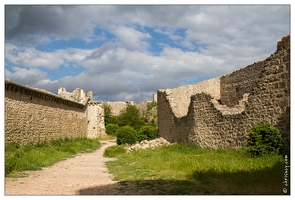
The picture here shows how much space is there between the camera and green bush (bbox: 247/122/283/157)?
8.63m

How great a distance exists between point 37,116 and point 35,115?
0.90 ft

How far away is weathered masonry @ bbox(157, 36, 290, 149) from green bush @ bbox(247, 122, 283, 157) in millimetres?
204

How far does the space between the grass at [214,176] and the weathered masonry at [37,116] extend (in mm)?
7536

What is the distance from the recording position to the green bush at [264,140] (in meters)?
8.63

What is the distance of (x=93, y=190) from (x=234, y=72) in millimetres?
15720

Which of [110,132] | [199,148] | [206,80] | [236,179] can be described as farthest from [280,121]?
[110,132]

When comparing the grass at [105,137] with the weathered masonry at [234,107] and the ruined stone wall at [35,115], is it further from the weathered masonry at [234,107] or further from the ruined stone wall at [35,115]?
the weathered masonry at [234,107]

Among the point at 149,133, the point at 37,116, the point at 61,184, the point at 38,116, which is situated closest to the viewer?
the point at 61,184

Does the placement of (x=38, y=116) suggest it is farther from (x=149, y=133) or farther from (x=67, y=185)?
(x=67, y=185)

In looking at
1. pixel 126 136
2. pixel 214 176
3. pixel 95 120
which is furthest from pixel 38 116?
pixel 95 120

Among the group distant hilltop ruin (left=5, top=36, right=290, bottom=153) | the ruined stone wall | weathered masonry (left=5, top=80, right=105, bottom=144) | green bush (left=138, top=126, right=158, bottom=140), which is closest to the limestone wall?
distant hilltop ruin (left=5, top=36, right=290, bottom=153)

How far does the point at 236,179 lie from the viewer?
23.0 ft

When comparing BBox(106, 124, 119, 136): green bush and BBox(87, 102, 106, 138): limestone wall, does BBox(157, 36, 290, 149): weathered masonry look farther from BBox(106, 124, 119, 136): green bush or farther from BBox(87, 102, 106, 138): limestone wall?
BBox(106, 124, 119, 136): green bush

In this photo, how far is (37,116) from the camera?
17.4 meters
